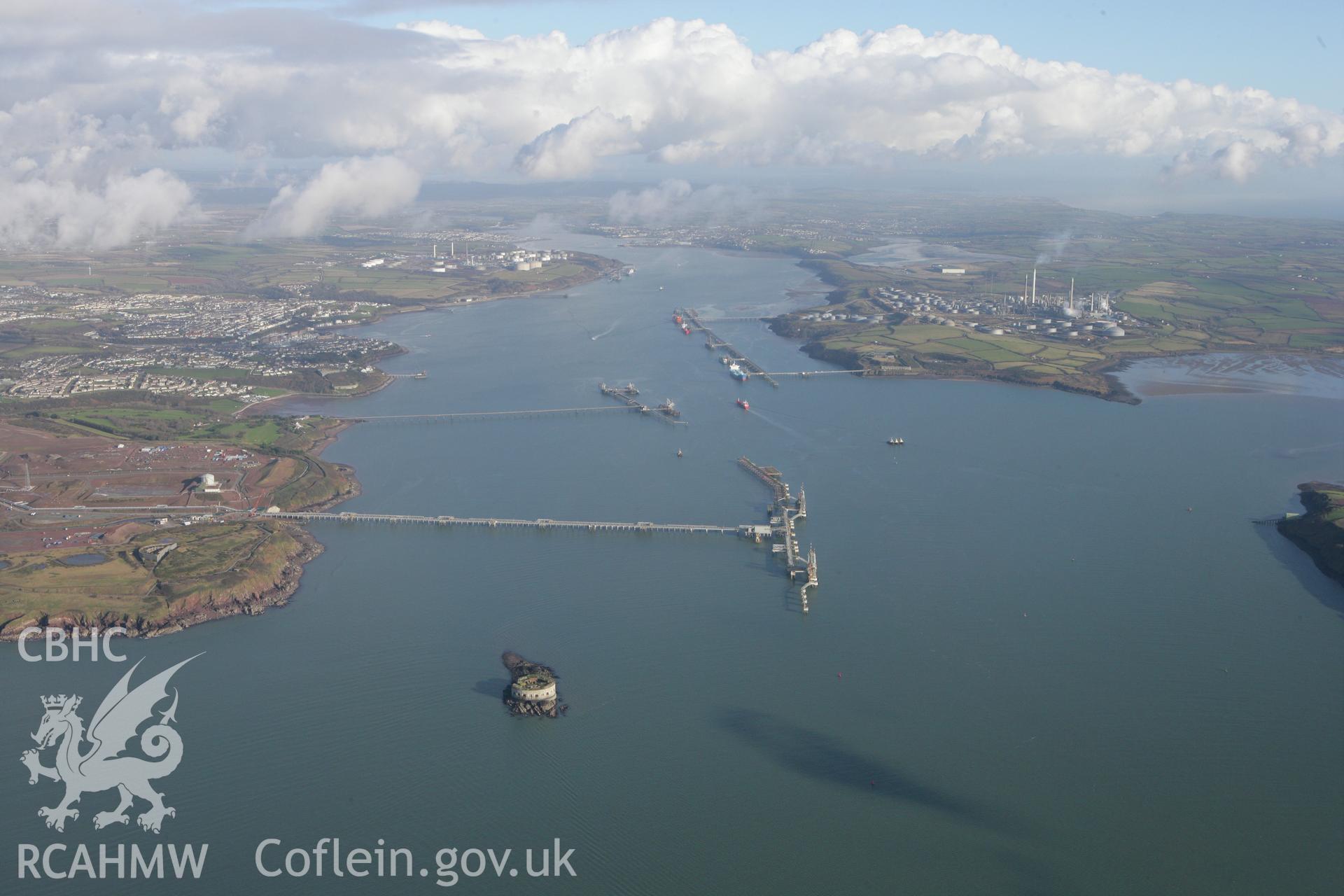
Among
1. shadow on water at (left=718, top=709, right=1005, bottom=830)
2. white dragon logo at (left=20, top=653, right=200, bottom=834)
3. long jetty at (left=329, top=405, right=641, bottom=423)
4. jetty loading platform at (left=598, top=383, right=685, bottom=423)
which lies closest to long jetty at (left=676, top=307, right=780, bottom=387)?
jetty loading platform at (left=598, top=383, right=685, bottom=423)

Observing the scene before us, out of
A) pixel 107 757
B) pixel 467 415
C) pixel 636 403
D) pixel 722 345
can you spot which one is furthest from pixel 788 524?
pixel 722 345

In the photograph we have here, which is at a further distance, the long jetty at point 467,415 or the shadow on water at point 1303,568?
the long jetty at point 467,415

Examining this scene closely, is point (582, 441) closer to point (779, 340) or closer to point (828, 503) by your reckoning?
point (828, 503)

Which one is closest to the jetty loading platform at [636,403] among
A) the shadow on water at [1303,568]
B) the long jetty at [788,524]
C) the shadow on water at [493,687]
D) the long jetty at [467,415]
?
the long jetty at [467,415]

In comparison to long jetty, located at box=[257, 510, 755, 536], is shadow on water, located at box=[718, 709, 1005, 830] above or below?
below

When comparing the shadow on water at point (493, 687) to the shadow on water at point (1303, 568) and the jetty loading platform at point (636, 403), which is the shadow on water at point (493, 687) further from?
the jetty loading platform at point (636, 403)

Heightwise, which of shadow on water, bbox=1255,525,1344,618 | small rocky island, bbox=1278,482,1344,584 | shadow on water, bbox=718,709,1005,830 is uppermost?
small rocky island, bbox=1278,482,1344,584

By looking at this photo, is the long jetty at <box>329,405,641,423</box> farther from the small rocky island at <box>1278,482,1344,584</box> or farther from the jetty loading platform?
the small rocky island at <box>1278,482,1344,584</box>

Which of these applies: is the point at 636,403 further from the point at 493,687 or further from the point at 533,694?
the point at 533,694
